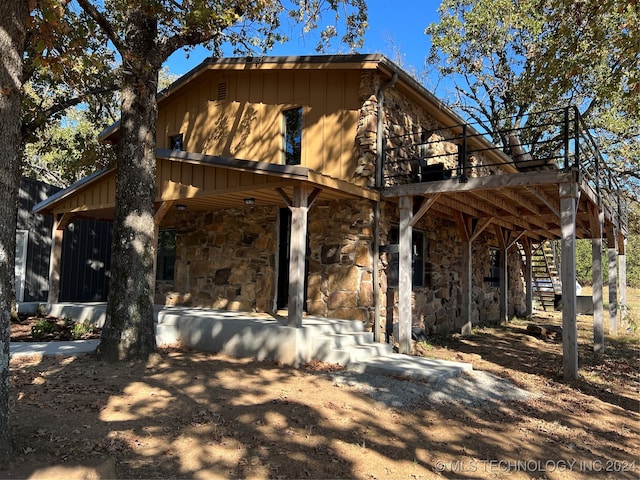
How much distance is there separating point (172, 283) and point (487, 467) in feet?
28.6

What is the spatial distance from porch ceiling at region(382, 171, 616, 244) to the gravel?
9.49ft

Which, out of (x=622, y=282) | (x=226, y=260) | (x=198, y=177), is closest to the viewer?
(x=198, y=177)

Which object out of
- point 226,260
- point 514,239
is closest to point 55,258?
point 226,260

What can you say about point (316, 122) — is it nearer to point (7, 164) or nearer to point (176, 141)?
point (176, 141)

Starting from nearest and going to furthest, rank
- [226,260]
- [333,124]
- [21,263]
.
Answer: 1. [333,124]
2. [226,260]
3. [21,263]

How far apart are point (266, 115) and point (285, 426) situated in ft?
23.1

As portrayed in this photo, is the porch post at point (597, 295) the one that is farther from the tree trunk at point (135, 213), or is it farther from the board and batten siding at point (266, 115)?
the tree trunk at point (135, 213)

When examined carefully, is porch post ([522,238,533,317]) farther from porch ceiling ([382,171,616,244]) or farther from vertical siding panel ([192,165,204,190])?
vertical siding panel ([192,165,204,190])

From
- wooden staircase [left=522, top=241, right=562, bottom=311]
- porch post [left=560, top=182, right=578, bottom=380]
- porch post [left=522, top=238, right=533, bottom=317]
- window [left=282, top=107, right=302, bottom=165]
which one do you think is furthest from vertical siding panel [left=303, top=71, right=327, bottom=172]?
wooden staircase [left=522, top=241, right=562, bottom=311]

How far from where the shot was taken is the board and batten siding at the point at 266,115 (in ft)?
28.7

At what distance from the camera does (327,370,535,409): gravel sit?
530 centimetres

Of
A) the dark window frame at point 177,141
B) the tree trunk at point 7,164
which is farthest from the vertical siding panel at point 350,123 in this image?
the tree trunk at point 7,164

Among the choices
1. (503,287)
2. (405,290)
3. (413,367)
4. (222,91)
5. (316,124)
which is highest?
(222,91)

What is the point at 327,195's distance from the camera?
8.04 metres
